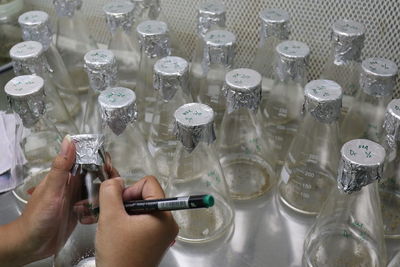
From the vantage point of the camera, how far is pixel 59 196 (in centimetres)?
75

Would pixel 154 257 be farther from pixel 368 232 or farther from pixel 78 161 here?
pixel 368 232

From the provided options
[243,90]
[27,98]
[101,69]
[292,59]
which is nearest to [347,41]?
[292,59]

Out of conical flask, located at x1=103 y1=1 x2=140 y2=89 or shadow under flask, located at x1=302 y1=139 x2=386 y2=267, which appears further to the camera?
conical flask, located at x1=103 y1=1 x2=140 y2=89

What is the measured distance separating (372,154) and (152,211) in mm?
326

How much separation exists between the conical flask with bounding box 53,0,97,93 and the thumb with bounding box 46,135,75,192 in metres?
0.47

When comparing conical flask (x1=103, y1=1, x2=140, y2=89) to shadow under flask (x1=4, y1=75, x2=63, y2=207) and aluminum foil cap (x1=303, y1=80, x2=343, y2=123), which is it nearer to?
shadow under flask (x1=4, y1=75, x2=63, y2=207)

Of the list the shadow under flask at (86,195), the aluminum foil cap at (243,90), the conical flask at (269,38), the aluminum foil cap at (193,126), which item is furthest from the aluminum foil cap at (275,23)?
the shadow under flask at (86,195)

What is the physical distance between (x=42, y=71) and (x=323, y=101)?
1.85 feet

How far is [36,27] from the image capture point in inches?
40.1

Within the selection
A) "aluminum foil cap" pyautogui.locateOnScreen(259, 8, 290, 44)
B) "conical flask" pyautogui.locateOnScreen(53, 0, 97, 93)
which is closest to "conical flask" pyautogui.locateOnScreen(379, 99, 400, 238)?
"aluminum foil cap" pyautogui.locateOnScreen(259, 8, 290, 44)

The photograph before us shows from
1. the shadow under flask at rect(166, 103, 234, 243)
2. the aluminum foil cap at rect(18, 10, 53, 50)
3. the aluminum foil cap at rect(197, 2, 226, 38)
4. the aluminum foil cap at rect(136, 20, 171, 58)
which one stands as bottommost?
the shadow under flask at rect(166, 103, 234, 243)

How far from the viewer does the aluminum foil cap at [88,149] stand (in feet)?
2.27

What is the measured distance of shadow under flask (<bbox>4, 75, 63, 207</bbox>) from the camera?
2.75 ft

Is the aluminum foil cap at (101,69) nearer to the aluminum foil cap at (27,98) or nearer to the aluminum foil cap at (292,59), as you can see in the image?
the aluminum foil cap at (27,98)
